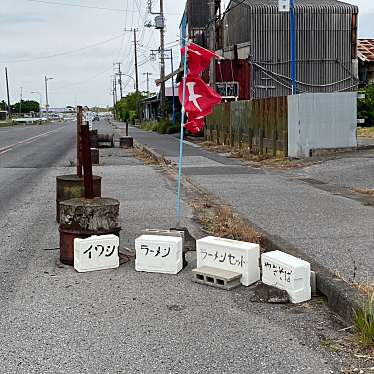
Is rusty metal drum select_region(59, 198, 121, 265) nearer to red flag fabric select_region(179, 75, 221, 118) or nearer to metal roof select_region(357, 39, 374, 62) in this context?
red flag fabric select_region(179, 75, 221, 118)

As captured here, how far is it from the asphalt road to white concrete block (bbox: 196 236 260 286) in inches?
8.0

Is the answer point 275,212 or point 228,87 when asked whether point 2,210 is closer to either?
point 275,212

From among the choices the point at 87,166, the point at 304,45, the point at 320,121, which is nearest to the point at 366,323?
the point at 87,166

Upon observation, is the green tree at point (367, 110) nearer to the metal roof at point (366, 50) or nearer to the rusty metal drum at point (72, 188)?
the metal roof at point (366, 50)

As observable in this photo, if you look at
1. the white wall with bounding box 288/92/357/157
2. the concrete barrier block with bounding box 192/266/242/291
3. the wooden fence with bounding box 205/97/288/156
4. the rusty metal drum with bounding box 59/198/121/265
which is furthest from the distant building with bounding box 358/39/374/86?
the concrete barrier block with bounding box 192/266/242/291

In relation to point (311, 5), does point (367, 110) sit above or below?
below

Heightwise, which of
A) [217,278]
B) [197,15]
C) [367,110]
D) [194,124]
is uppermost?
[197,15]

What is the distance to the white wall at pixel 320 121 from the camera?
64.3 feet

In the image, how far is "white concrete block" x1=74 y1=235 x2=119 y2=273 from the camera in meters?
6.94

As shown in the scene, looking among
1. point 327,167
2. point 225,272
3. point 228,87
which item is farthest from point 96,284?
point 228,87

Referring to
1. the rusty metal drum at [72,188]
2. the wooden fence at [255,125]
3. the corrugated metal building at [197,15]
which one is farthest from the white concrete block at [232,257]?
the corrugated metal building at [197,15]

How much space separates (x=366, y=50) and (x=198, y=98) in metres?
42.6

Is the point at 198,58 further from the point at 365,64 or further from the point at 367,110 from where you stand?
the point at 365,64

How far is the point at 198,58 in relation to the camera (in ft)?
27.5
